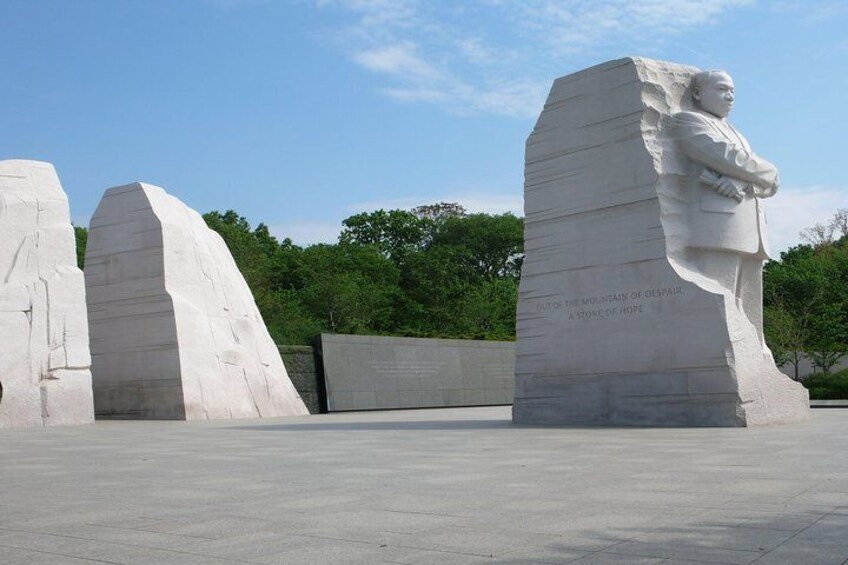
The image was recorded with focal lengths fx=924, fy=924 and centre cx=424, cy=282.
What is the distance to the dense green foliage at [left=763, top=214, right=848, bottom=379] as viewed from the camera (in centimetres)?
3030

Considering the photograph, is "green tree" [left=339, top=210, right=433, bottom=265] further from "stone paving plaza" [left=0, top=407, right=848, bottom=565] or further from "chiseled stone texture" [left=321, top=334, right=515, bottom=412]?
"stone paving plaza" [left=0, top=407, right=848, bottom=565]

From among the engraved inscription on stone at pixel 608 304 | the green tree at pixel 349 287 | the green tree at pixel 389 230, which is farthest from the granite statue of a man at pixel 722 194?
the green tree at pixel 389 230

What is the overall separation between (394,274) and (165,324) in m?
26.5

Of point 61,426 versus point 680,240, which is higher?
point 680,240

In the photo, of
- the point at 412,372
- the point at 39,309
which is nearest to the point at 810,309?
the point at 412,372

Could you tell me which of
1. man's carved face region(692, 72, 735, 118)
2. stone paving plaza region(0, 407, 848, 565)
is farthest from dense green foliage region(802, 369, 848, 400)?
stone paving plaza region(0, 407, 848, 565)

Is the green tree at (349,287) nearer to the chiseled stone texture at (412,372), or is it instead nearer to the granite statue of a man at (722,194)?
the chiseled stone texture at (412,372)

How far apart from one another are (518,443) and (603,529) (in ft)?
16.2

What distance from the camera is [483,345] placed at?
26.8 meters

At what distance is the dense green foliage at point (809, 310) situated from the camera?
99.4 ft

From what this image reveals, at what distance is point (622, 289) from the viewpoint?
39.0ft

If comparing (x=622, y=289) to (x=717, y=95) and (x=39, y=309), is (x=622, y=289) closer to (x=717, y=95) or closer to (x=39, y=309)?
(x=717, y=95)

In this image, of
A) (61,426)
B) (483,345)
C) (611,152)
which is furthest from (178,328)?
(483,345)

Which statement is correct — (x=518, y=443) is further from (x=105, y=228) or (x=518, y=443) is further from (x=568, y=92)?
(x=105, y=228)
